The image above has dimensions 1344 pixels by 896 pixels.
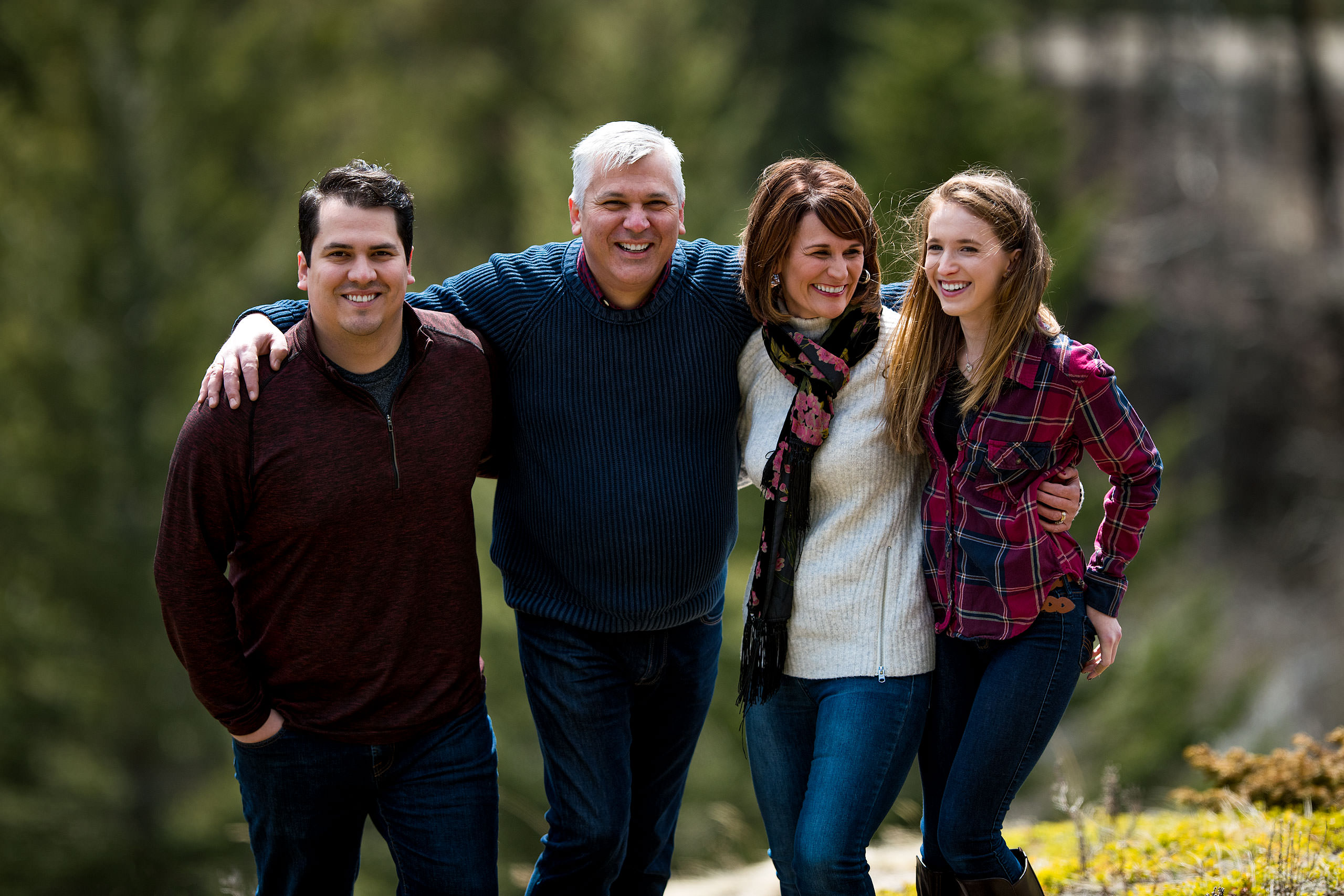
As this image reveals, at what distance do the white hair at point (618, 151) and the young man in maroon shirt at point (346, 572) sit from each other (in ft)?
1.44

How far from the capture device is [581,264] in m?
2.86

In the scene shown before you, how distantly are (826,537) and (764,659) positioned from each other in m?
0.31

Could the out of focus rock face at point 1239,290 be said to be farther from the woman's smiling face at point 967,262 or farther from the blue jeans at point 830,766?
the blue jeans at point 830,766

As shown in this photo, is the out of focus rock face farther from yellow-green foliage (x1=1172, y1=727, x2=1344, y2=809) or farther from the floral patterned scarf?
the floral patterned scarf

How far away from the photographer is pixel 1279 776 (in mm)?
3863

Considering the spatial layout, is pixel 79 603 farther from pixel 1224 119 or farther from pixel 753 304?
pixel 1224 119

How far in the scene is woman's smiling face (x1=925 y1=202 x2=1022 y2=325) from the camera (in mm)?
2506

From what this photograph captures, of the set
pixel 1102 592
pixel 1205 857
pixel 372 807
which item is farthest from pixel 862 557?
pixel 1205 857

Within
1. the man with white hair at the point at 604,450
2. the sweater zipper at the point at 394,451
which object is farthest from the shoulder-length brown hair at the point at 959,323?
the sweater zipper at the point at 394,451

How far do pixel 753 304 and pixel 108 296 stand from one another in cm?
1278

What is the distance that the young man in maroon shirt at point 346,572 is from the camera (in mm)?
2455

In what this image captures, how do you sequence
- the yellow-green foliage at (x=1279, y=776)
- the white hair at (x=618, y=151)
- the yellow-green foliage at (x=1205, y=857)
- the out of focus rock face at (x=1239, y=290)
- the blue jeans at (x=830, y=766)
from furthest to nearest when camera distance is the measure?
A: 1. the out of focus rock face at (x=1239, y=290)
2. the yellow-green foliage at (x=1279, y=776)
3. the yellow-green foliage at (x=1205, y=857)
4. the white hair at (x=618, y=151)
5. the blue jeans at (x=830, y=766)

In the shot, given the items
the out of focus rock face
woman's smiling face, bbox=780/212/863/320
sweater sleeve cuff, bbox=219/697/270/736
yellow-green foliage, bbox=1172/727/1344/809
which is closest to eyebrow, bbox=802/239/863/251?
woman's smiling face, bbox=780/212/863/320

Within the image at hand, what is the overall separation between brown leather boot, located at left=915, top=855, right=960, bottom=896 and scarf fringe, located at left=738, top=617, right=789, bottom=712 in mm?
551
